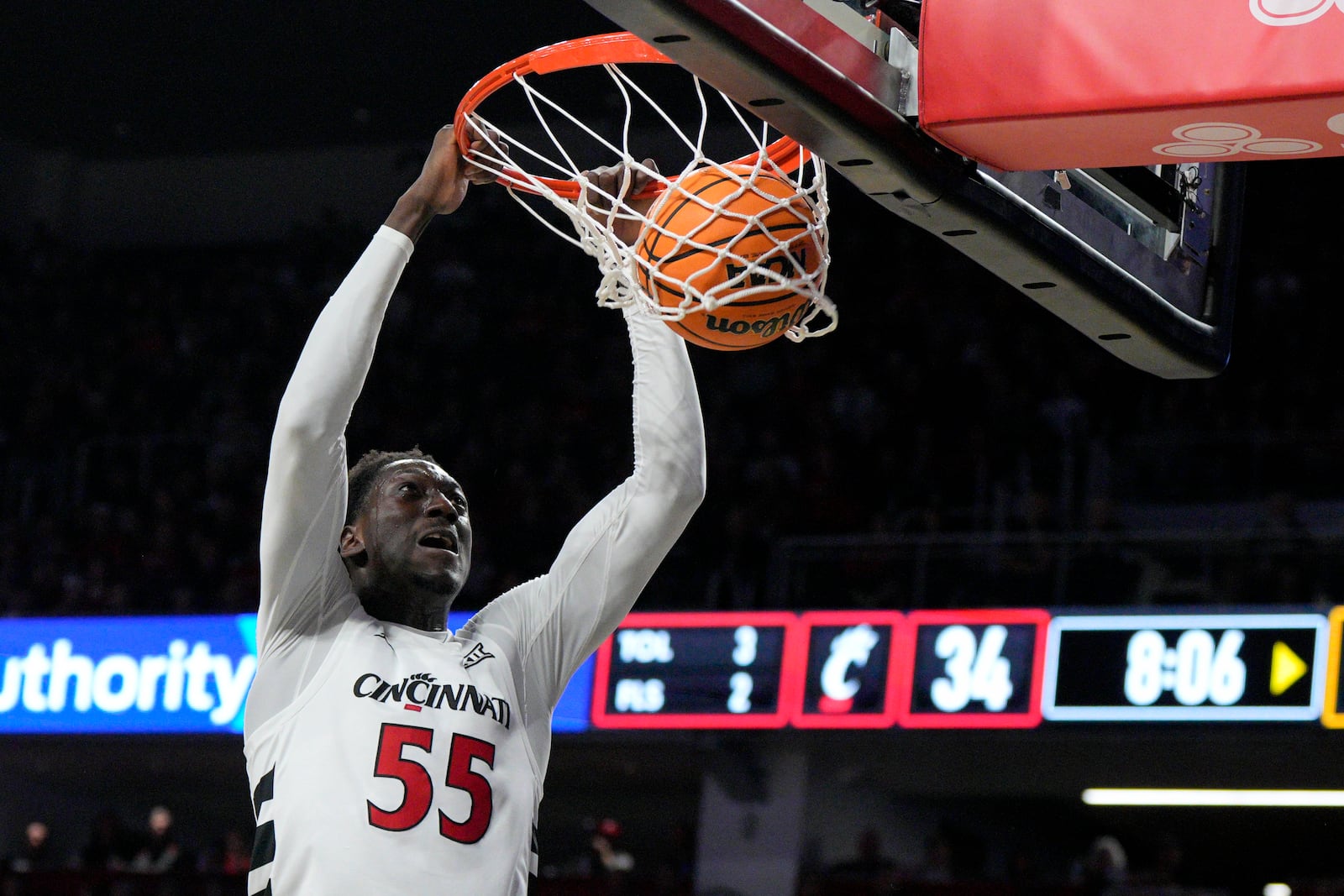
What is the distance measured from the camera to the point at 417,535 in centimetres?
320

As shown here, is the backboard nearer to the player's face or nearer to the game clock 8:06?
the player's face

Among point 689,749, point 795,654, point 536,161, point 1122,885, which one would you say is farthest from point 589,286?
point 536,161

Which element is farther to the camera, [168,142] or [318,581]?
[168,142]

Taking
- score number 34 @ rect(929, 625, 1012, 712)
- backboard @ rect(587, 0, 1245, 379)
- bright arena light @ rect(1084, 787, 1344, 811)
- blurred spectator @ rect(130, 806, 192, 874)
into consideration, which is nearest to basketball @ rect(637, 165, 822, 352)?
backboard @ rect(587, 0, 1245, 379)

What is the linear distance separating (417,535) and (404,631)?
0.54 feet

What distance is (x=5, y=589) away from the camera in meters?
12.7

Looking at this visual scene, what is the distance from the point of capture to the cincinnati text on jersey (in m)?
3.04

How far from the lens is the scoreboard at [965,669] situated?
28.1 feet

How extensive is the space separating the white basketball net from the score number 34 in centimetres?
594

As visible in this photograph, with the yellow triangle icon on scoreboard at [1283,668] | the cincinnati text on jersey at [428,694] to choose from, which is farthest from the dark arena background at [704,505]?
the cincinnati text on jersey at [428,694]

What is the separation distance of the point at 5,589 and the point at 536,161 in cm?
1013

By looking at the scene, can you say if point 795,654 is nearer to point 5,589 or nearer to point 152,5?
point 5,589

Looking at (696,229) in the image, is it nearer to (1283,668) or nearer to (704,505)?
(1283,668)

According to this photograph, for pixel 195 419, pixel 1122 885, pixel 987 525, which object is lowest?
pixel 1122 885
